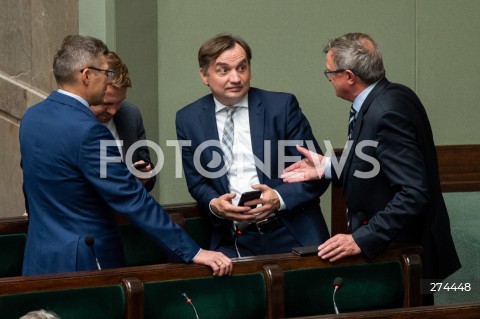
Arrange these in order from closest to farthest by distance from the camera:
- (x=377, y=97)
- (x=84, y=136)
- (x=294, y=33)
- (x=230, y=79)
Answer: (x=84, y=136), (x=377, y=97), (x=230, y=79), (x=294, y=33)

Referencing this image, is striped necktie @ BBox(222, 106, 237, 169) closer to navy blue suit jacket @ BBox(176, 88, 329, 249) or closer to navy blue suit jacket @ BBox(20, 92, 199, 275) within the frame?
navy blue suit jacket @ BBox(176, 88, 329, 249)

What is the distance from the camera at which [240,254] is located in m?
4.40

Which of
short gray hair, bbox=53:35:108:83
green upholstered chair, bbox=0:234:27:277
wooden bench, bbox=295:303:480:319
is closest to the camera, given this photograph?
wooden bench, bbox=295:303:480:319

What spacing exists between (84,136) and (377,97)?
1205 mm

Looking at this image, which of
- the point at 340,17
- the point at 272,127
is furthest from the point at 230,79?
the point at 340,17

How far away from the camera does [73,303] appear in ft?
10.8

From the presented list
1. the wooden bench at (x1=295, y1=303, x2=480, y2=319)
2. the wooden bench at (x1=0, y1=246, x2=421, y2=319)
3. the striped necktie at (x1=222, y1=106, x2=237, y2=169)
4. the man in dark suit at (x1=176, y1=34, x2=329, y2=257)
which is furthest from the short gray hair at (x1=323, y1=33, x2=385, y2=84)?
the wooden bench at (x1=295, y1=303, x2=480, y2=319)

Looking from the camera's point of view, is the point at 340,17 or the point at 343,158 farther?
the point at 340,17

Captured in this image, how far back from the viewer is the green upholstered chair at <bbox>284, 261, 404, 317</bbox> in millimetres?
3643

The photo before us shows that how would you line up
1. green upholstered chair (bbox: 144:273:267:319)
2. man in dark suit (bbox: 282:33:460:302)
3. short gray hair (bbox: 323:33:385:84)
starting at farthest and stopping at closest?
short gray hair (bbox: 323:33:385:84)
man in dark suit (bbox: 282:33:460:302)
green upholstered chair (bbox: 144:273:267:319)

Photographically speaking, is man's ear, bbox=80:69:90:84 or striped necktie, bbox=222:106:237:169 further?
striped necktie, bbox=222:106:237:169

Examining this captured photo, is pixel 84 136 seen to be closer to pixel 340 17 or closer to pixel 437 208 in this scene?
pixel 437 208

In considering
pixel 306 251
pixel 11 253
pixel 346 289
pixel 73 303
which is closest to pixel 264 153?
pixel 306 251

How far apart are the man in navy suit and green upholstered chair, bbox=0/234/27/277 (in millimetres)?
483
